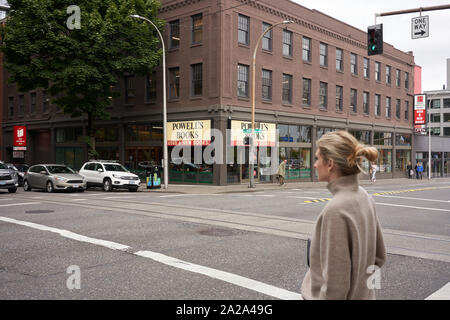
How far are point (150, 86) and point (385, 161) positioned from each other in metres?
25.5

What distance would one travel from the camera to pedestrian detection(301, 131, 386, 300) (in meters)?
2.15

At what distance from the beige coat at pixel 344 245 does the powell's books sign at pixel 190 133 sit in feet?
78.1

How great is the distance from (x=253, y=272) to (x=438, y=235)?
214 inches

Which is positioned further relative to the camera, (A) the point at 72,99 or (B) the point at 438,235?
(A) the point at 72,99

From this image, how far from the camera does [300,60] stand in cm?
3127

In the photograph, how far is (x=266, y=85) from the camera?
28.8m

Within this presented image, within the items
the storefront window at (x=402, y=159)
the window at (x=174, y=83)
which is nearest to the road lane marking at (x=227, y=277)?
the window at (x=174, y=83)

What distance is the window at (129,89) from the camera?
3107 cm

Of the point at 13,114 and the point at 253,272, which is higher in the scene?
the point at 13,114

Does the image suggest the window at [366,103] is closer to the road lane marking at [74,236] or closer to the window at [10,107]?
the road lane marking at [74,236]

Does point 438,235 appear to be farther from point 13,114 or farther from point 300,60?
point 13,114

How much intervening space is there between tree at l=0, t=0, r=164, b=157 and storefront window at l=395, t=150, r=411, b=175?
29.4 meters

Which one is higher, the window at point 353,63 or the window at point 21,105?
the window at point 353,63
